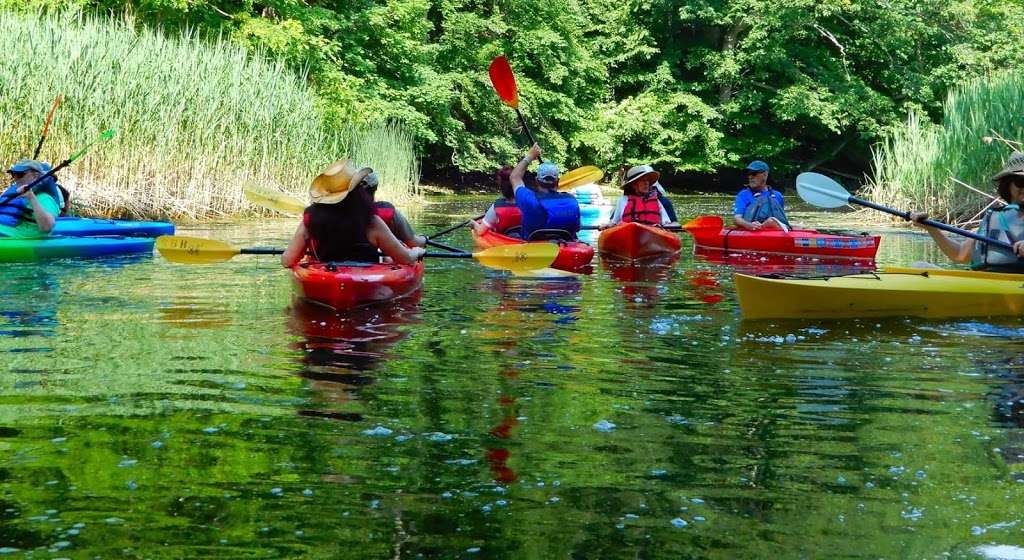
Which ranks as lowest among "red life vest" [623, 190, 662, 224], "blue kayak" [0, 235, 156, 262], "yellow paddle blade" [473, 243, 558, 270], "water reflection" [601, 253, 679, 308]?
"water reflection" [601, 253, 679, 308]

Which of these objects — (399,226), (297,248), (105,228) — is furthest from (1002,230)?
(105,228)

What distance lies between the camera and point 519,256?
916 centimetres

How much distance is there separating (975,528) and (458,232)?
42.2ft

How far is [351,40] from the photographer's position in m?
27.0

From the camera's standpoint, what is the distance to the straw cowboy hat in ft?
24.8

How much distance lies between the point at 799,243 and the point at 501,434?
8644 millimetres

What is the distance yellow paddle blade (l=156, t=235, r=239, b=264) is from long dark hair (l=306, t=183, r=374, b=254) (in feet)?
3.91

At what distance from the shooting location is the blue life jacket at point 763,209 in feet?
44.4

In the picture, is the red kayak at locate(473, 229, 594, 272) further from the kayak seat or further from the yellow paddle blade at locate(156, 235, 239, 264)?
the yellow paddle blade at locate(156, 235, 239, 264)

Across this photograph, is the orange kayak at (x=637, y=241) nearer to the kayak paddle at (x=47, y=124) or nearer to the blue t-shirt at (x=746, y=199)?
the blue t-shirt at (x=746, y=199)

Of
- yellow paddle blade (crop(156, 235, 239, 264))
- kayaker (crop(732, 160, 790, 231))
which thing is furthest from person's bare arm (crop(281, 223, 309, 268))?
kayaker (crop(732, 160, 790, 231))

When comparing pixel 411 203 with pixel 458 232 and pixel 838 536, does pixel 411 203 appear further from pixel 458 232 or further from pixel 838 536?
pixel 838 536

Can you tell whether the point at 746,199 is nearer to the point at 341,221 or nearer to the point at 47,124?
the point at 341,221

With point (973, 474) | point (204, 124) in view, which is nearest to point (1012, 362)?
point (973, 474)
